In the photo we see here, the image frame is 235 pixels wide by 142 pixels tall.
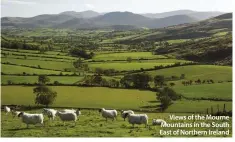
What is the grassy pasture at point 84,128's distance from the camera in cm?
1310

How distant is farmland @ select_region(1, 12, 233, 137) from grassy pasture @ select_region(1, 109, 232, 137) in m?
0.05

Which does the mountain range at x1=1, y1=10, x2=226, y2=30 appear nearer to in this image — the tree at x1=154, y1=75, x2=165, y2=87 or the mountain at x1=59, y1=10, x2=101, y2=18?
the mountain at x1=59, y1=10, x2=101, y2=18

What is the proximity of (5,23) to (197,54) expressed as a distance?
665 cm

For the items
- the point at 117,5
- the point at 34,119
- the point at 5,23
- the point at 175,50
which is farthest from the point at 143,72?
the point at 5,23

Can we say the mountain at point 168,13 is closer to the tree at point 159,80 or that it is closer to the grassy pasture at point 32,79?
the tree at point 159,80

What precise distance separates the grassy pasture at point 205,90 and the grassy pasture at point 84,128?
1007 mm

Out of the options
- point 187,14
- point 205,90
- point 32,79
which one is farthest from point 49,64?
point 205,90

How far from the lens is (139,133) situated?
13.1m

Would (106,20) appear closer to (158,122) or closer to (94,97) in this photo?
(94,97)

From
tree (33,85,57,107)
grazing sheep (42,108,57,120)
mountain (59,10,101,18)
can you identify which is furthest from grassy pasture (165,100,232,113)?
mountain (59,10,101,18)

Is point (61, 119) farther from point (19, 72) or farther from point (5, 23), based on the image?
point (5, 23)

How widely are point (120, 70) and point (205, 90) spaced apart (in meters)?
2.95

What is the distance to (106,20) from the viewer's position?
14.8 metres
